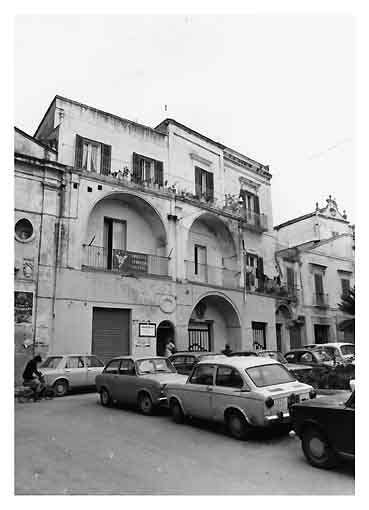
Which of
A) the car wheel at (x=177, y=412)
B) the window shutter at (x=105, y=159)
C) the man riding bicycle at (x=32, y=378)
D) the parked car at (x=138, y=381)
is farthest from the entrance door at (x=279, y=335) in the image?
the car wheel at (x=177, y=412)

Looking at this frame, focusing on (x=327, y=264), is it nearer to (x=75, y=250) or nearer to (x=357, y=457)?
(x=75, y=250)

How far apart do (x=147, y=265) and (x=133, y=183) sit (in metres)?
3.76

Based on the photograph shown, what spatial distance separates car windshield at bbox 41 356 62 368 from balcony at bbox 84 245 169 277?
13.1 feet

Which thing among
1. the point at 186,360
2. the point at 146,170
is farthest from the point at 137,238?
the point at 186,360

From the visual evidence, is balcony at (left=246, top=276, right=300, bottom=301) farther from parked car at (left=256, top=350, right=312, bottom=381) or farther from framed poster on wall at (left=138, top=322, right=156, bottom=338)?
parked car at (left=256, top=350, right=312, bottom=381)

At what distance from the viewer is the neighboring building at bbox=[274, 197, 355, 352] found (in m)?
26.4

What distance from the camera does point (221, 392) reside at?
26.1ft

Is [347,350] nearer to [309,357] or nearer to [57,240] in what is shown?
[309,357]

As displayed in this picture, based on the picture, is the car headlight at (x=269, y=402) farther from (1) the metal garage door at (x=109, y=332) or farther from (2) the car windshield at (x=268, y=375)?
(1) the metal garage door at (x=109, y=332)

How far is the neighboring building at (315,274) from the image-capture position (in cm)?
2642

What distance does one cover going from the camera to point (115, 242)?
1884 cm

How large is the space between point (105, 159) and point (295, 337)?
54.0ft

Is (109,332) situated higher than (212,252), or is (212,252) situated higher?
(212,252)

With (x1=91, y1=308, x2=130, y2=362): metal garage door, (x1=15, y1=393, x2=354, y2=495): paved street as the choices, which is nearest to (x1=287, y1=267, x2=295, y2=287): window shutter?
(x1=91, y1=308, x2=130, y2=362): metal garage door
